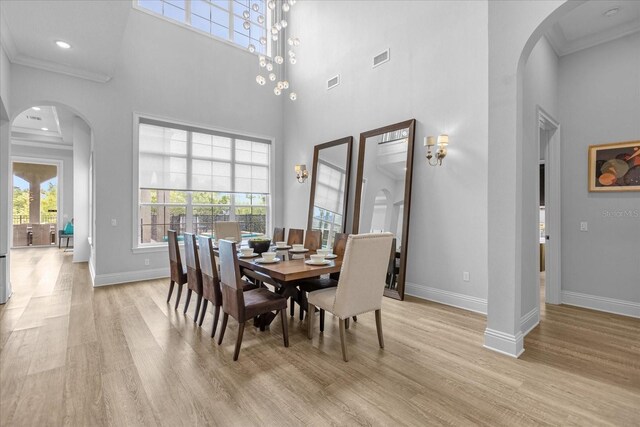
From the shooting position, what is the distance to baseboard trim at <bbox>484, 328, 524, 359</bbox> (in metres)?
2.57

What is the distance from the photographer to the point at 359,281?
101 inches

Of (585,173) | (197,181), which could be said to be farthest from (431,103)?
(197,181)

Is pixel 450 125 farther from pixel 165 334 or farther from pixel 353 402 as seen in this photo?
pixel 165 334

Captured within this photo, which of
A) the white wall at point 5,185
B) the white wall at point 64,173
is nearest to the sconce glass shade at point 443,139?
Result: the white wall at point 5,185

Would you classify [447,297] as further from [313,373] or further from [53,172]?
[53,172]

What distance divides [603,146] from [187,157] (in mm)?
6255

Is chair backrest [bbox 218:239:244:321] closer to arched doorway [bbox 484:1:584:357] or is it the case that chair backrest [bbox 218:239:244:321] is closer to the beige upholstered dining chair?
the beige upholstered dining chair

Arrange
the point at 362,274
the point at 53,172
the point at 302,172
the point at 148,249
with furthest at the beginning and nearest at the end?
the point at 53,172 → the point at 302,172 → the point at 148,249 → the point at 362,274

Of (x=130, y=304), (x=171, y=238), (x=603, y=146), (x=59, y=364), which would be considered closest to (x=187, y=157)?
(x=171, y=238)

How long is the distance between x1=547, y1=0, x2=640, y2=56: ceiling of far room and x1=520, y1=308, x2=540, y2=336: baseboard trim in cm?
319

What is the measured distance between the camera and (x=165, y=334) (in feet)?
9.89

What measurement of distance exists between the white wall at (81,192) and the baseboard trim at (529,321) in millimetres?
8408

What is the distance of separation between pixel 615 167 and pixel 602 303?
1625 mm

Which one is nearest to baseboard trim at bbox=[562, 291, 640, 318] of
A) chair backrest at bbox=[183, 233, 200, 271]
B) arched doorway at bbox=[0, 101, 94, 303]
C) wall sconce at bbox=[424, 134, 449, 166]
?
wall sconce at bbox=[424, 134, 449, 166]
